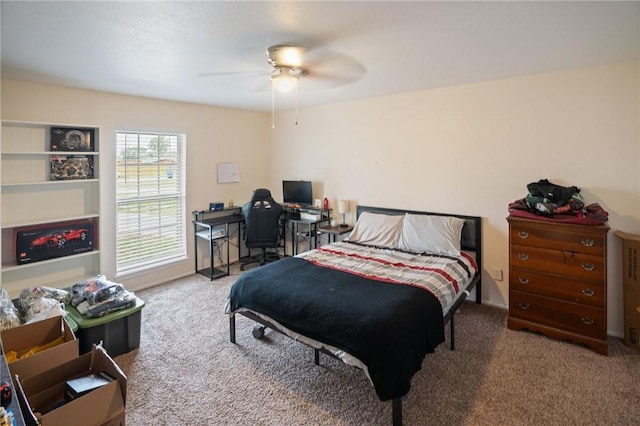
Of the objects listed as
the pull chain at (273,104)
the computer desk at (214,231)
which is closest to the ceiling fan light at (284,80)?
the pull chain at (273,104)

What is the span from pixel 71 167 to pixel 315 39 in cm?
307

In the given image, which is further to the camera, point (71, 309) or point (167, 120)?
point (167, 120)

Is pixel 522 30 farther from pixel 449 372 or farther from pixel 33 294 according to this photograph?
pixel 33 294

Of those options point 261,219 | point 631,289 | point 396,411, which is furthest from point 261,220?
point 631,289

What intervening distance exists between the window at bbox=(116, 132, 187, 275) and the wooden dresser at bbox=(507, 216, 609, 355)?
4167 millimetres

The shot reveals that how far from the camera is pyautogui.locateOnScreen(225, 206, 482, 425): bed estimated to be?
6.56ft

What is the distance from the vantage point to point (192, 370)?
2609 millimetres

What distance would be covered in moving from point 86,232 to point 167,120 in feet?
5.70

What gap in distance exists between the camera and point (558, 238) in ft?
9.55

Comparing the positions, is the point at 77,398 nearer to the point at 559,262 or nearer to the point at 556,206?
the point at 559,262

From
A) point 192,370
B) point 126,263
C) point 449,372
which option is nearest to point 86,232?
point 126,263

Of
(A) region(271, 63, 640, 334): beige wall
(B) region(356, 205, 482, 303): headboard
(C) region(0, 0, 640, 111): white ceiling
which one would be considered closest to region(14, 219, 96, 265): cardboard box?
(C) region(0, 0, 640, 111): white ceiling

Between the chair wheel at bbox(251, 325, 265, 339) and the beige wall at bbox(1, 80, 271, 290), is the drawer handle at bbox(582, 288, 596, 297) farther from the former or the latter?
the beige wall at bbox(1, 80, 271, 290)

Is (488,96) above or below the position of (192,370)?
above
